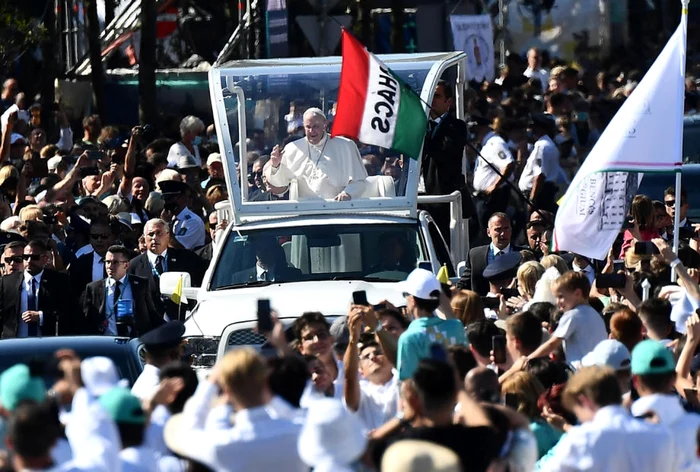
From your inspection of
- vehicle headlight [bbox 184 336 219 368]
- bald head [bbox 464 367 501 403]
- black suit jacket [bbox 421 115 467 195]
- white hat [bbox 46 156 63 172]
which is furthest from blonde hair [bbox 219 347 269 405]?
white hat [bbox 46 156 63 172]

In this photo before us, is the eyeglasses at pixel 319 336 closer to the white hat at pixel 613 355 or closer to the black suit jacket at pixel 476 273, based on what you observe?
the white hat at pixel 613 355

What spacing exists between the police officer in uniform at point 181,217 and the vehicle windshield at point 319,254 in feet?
8.91

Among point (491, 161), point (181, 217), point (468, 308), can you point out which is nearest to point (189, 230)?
point (181, 217)

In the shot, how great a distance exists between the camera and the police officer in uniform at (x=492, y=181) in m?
18.4

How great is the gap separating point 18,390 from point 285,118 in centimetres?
815

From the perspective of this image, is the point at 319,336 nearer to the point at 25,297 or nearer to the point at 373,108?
the point at 373,108

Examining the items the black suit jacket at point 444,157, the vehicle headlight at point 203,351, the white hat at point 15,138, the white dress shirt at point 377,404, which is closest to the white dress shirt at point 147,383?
the white dress shirt at point 377,404

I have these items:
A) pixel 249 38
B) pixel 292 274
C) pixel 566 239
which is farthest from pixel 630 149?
pixel 249 38

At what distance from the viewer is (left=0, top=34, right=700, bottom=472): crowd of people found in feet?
21.4

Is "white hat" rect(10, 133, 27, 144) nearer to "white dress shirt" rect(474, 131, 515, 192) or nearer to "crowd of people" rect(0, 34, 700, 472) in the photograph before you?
"crowd of people" rect(0, 34, 700, 472)

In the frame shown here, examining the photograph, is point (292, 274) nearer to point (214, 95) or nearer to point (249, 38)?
point (214, 95)

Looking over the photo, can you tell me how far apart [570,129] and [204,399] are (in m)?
15.7

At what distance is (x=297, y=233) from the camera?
1356cm

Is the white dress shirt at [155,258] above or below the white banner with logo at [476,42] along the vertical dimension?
below
